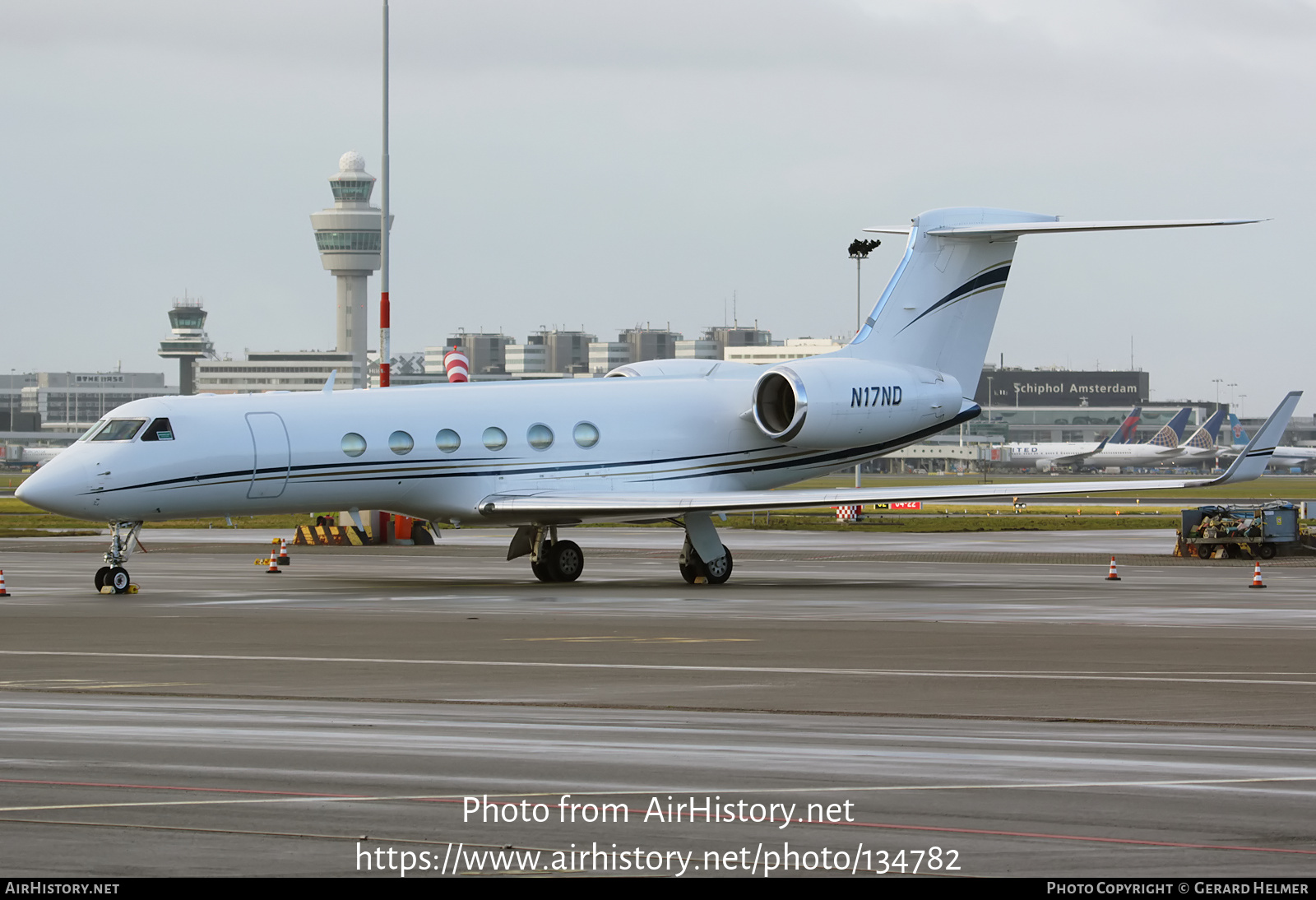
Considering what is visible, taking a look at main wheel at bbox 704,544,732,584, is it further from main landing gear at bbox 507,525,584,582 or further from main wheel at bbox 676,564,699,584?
main landing gear at bbox 507,525,584,582

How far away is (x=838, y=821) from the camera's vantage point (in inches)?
292

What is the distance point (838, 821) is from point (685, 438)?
21964 millimetres

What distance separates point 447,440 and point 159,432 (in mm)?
4726

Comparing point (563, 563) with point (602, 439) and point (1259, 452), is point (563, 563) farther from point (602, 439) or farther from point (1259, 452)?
point (1259, 452)

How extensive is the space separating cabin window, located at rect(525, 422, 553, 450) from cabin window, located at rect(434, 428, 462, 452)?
1375 millimetres

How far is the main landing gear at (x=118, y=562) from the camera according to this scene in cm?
2477

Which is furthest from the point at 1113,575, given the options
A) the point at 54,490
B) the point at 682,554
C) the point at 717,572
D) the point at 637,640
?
the point at 54,490

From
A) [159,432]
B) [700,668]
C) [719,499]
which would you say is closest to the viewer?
[700,668]

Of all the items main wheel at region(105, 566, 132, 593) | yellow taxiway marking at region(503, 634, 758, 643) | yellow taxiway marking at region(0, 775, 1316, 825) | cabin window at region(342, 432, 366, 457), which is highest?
cabin window at region(342, 432, 366, 457)

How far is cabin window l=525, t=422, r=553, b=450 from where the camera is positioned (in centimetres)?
2781

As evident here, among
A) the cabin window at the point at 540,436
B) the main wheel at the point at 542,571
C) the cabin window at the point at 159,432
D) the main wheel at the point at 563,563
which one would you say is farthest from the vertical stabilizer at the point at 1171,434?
the cabin window at the point at 159,432

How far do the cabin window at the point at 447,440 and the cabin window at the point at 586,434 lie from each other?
231cm

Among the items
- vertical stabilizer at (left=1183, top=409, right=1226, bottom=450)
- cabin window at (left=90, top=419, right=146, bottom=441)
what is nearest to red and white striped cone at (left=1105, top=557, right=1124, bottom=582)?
cabin window at (left=90, top=419, right=146, bottom=441)

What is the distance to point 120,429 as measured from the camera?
24.8 meters
